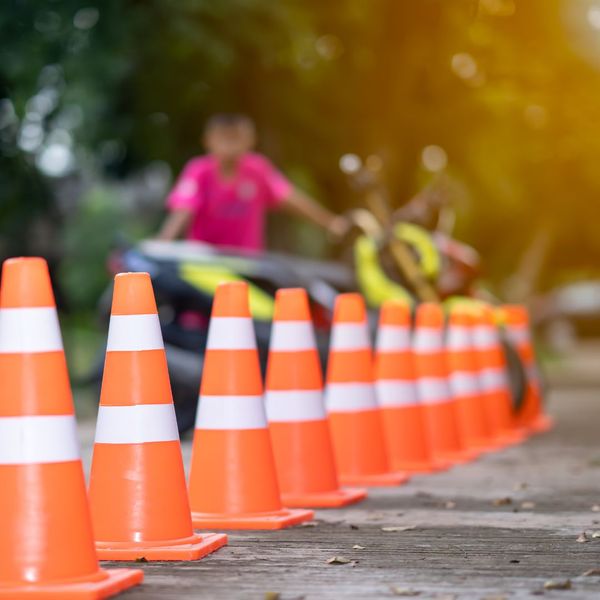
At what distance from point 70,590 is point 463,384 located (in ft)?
21.2

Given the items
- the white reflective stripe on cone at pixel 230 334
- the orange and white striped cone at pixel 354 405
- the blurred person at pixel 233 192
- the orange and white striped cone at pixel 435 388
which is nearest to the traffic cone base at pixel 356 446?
the orange and white striped cone at pixel 354 405

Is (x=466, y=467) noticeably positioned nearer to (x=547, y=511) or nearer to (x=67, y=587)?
(x=547, y=511)

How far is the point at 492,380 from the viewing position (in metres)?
11.5

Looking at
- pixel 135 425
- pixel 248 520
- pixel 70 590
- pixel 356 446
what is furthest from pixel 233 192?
pixel 70 590

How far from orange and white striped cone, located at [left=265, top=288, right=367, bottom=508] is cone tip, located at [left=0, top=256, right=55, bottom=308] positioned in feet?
8.51

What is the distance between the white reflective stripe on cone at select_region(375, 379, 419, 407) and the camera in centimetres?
920

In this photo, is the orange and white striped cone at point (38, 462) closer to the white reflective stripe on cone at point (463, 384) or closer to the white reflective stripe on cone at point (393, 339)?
the white reflective stripe on cone at point (393, 339)

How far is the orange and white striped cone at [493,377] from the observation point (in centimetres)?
1130

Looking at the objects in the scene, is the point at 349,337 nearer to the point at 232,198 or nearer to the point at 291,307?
the point at 291,307

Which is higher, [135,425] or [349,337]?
[349,337]

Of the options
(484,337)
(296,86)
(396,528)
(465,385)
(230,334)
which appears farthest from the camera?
(296,86)

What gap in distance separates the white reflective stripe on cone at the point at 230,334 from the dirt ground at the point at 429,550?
28.9 inches

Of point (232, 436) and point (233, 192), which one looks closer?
point (232, 436)

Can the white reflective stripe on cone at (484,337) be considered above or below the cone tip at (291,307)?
above
